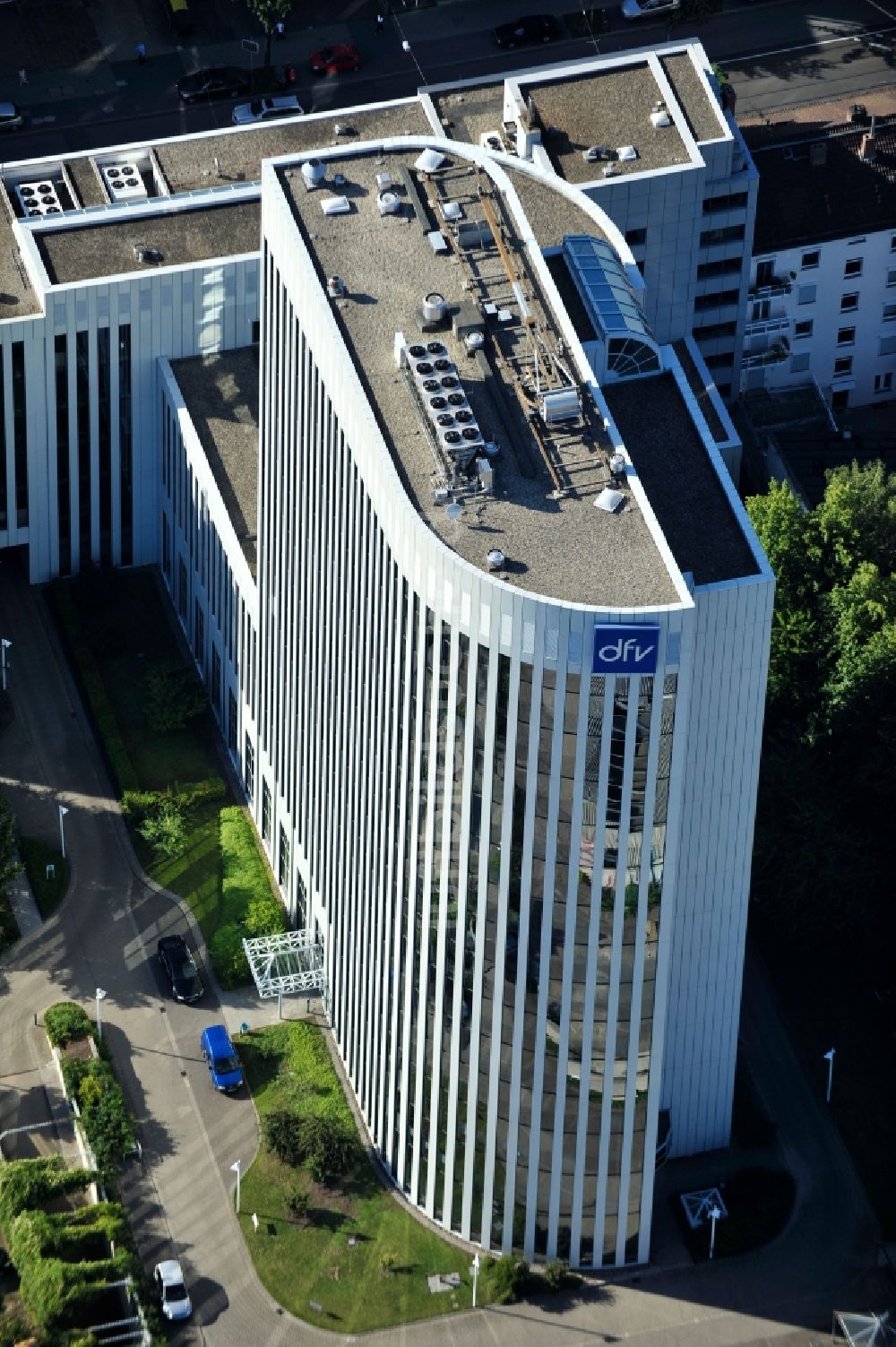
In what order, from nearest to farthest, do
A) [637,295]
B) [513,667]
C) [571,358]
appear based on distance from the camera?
[513,667], [571,358], [637,295]

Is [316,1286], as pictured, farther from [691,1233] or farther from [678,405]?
[678,405]

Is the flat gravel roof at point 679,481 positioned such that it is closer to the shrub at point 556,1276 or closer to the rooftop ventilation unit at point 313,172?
the rooftop ventilation unit at point 313,172

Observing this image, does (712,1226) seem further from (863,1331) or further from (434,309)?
(434,309)

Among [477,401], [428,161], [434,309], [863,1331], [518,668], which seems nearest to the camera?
[518,668]

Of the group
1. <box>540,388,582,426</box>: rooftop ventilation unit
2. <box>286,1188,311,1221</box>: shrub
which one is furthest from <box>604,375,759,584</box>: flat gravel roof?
<box>286,1188,311,1221</box>: shrub

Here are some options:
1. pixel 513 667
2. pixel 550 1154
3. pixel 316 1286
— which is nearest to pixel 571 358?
pixel 513 667

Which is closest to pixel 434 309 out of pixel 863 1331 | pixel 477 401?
pixel 477 401

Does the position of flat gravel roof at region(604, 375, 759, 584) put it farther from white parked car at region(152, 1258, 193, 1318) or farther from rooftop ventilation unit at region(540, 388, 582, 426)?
white parked car at region(152, 1258, 193, 1318)
